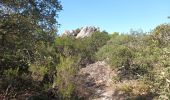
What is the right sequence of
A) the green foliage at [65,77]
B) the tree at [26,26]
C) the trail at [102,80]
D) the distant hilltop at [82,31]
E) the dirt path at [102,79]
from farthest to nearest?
the distant hilltop at [82,31] < the dirt path at [102,79] < the trail at [102,80] < the green foliage at [65,77] < the tree at [26,26]

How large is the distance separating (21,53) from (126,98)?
10.5 meters

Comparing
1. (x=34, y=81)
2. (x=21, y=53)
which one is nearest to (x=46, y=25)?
(x=21, y=53)

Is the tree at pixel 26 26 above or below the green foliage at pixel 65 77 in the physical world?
above

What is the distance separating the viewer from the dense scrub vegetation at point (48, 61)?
42.6 ft

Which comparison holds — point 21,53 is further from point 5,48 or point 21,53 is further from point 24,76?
point 24,76

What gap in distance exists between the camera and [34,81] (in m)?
23.0

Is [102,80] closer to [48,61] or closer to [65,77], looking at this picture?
[65,77]

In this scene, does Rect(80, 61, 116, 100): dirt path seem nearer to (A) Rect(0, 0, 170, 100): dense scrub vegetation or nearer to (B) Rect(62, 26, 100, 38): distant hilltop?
(A) Rect(0, 0, 170, 100): dense scrub vegetation

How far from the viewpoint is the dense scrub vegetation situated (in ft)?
42.6

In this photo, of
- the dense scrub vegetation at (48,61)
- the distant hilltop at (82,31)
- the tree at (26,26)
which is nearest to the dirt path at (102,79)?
the dense scrub vegetation at (48,61)

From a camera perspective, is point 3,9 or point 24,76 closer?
point 3,9

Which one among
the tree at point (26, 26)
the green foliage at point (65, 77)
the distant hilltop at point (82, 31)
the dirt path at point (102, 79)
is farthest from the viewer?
the distant hilltop at point (82, 31)

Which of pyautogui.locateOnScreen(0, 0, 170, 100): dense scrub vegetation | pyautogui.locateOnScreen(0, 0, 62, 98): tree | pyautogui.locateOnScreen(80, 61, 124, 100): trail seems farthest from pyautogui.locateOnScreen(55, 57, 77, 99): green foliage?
pyautogui.locateOnScreen(0, 0, 62, 98): tree

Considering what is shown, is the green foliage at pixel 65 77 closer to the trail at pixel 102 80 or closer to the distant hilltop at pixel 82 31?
the trail at pixel 102 80
